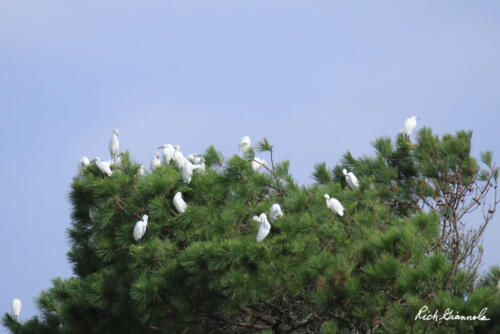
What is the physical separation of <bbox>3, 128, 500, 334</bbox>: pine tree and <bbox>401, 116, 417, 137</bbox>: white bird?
123 millimetres

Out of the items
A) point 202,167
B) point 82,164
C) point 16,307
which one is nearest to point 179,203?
point 202,167

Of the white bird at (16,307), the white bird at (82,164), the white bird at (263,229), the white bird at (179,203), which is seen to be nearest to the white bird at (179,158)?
the white bird at (179,203)

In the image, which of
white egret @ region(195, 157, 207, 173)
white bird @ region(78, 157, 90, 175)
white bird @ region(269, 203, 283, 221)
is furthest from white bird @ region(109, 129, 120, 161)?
white bird @ region(269, 203, 283, 221)

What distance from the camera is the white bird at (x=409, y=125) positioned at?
23.7 ft

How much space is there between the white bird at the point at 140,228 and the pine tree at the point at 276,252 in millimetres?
80

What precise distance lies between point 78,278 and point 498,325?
13.0ft

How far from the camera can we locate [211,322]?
5.39 meters

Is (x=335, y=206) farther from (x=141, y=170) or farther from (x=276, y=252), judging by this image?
(x=141, y=170)

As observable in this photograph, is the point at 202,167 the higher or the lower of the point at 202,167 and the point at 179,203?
the higher

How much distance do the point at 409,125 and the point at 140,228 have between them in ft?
10.5

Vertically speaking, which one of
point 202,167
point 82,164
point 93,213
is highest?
point 82,164

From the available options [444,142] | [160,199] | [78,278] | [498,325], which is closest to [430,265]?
[498,325]

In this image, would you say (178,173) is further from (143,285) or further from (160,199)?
(143,285)

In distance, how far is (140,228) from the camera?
545 centimetres
